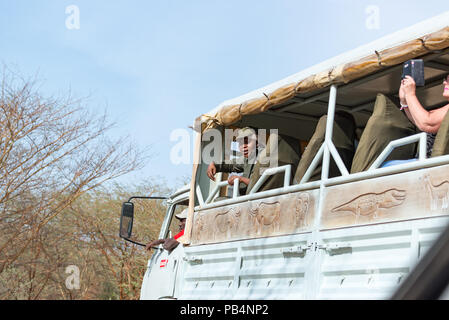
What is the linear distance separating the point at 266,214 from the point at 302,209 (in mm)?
469

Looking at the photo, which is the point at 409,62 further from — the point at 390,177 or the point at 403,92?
the point at 390,177

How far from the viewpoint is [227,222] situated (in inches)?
225

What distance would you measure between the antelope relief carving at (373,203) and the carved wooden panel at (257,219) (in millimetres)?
391

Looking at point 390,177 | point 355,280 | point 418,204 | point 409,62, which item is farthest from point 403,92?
point 355,280

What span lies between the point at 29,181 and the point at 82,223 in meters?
6.75

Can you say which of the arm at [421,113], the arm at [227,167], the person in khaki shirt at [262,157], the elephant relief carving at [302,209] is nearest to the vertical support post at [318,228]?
the elephant relief carving at [302,209]

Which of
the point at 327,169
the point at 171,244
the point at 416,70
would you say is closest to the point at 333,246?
the point at 327,169

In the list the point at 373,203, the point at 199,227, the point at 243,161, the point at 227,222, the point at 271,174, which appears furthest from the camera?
the point at 243,161

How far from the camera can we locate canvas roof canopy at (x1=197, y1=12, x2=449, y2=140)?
4309 millimetres

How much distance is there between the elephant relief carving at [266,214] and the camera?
504 centimetres

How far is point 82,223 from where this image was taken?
21281 millimetres

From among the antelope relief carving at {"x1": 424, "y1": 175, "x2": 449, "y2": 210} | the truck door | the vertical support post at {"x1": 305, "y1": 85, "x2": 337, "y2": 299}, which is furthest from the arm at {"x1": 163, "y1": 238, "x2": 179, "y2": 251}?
the antelope relief carving at {"x1": 424, "y1": 175, "x2": 449, "y2": 210}

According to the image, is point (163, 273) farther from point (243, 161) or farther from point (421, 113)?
point (421, 113)

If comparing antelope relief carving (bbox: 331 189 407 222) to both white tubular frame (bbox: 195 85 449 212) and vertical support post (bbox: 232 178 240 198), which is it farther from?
vertical support post (bbox: 232 178 240 198)
